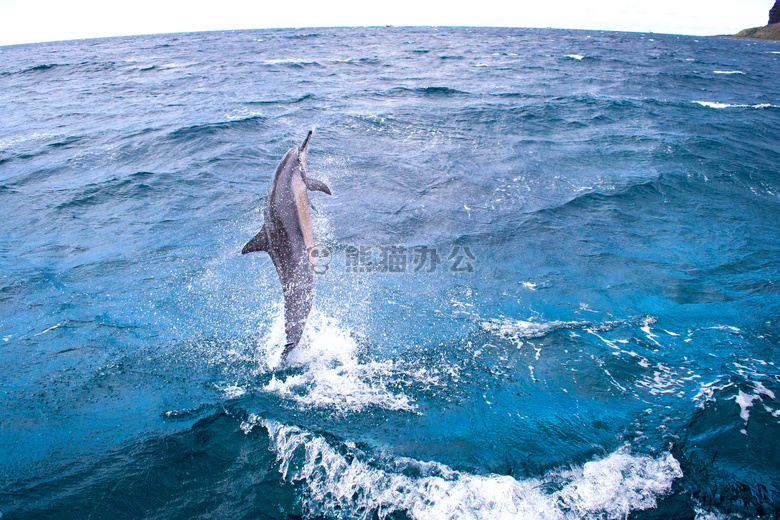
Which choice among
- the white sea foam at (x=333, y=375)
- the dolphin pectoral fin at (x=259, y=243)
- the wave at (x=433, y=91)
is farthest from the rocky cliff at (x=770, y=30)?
the dolphin pectoral fin at (x=259, y=243)

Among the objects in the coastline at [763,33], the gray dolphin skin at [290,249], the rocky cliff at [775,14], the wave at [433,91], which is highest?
the rocky cliff at [775,14]

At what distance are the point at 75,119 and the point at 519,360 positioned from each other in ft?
71.3

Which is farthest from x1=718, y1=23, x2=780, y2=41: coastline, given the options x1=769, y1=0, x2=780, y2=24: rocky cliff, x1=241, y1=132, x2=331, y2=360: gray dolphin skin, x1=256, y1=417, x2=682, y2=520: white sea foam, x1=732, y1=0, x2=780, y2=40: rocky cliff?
x1=241, y1=132, x2=331, y2=360: gray dolphin skin

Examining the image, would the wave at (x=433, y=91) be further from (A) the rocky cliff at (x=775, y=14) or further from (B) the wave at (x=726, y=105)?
(A) the rocky cliff at (x=775, y=14)

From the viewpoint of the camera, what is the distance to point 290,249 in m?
4.70

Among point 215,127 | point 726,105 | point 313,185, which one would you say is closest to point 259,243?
point 313,185

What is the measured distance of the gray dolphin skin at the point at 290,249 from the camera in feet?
15.0

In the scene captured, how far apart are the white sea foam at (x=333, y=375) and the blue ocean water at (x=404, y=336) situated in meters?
0.04

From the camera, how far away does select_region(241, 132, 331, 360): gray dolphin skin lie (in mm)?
4566

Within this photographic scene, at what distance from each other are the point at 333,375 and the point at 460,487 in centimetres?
199

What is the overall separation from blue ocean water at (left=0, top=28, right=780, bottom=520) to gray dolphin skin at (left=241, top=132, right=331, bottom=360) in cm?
101

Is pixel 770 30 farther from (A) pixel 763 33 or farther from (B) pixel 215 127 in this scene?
(B) pixel 215 127

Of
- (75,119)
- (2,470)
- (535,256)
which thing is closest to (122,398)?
(2,470)

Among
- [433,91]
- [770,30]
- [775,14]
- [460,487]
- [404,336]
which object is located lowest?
[460,487]
